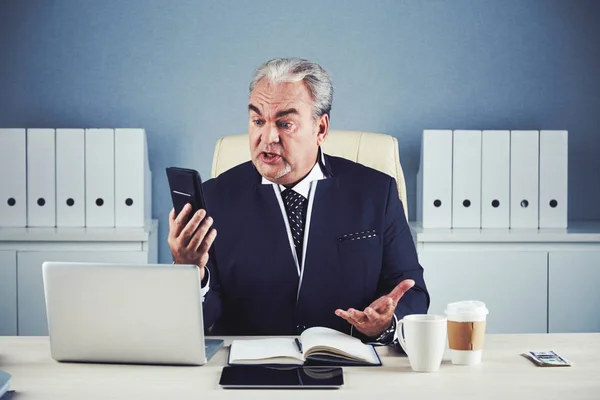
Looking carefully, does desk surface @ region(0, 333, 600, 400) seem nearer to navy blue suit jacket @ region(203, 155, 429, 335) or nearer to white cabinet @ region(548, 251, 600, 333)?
navy blue suit jacket @ region(203, 155, 429, 335)

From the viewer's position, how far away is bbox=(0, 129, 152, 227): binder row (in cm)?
300

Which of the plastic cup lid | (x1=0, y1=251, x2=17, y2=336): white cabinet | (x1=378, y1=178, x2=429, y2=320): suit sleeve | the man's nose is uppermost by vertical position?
the man's nose

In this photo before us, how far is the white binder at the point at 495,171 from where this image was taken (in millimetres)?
3041

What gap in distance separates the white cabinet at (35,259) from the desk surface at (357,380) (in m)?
1.35

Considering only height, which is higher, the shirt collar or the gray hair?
the gray hair

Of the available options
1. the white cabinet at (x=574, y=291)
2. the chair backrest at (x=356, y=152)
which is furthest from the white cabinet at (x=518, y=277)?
the chair backrest at (x=356, y=152)

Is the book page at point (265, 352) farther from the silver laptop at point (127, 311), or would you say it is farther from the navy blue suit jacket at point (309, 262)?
the navy blue suit jacket at point (309, 262)

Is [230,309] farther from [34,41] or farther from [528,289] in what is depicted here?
[34,41]

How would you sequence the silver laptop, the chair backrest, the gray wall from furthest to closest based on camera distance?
the gray wall < the chair backrest < the silver laptop

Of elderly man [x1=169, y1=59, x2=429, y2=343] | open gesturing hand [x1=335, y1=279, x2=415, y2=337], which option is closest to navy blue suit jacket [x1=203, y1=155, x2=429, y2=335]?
elderly man [x1=169, y1=59, x2=429, y2=343]

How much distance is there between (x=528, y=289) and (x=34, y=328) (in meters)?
1.80

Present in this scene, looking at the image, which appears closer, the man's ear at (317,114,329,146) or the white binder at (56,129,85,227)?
the man's ear at (317,114,329,146)

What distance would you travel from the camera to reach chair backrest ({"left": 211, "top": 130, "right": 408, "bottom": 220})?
2.30 m

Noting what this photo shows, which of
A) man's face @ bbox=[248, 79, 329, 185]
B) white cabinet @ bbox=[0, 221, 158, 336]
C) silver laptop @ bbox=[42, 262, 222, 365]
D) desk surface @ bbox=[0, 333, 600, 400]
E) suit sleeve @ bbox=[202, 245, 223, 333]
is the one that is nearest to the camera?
desk surface @ bbox=[0, 333, 600, 400]
